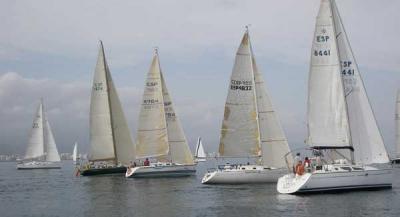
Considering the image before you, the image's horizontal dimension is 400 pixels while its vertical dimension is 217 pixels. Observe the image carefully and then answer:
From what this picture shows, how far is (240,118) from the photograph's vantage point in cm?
4100

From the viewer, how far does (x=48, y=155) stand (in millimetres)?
89625

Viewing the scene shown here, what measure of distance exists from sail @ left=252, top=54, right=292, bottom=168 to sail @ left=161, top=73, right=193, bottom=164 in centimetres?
→ 1314

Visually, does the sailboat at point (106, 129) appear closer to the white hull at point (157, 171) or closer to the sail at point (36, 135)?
the white hull at point (157, 171)

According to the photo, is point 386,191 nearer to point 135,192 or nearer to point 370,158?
point 370,158

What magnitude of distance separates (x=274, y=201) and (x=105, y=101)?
31612mm

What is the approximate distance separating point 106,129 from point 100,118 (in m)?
1.28

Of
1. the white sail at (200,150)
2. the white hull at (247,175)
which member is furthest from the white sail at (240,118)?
the white sail at (200,150)

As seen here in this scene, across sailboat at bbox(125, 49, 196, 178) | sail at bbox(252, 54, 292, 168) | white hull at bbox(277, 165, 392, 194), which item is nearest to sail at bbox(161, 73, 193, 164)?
sailboat at bbox(125, 49, 196, 178)

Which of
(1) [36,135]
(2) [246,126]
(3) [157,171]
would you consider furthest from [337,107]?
(1) [36,135]

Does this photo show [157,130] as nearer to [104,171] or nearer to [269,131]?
[104,171]

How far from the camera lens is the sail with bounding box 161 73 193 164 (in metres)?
52.5

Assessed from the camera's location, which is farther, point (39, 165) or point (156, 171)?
point (39, 165)

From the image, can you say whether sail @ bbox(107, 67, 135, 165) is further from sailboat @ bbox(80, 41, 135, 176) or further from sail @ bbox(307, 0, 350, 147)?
sail @ bbox(307, 0, 350, 147)

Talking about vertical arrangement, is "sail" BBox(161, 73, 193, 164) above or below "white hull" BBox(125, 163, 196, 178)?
above
